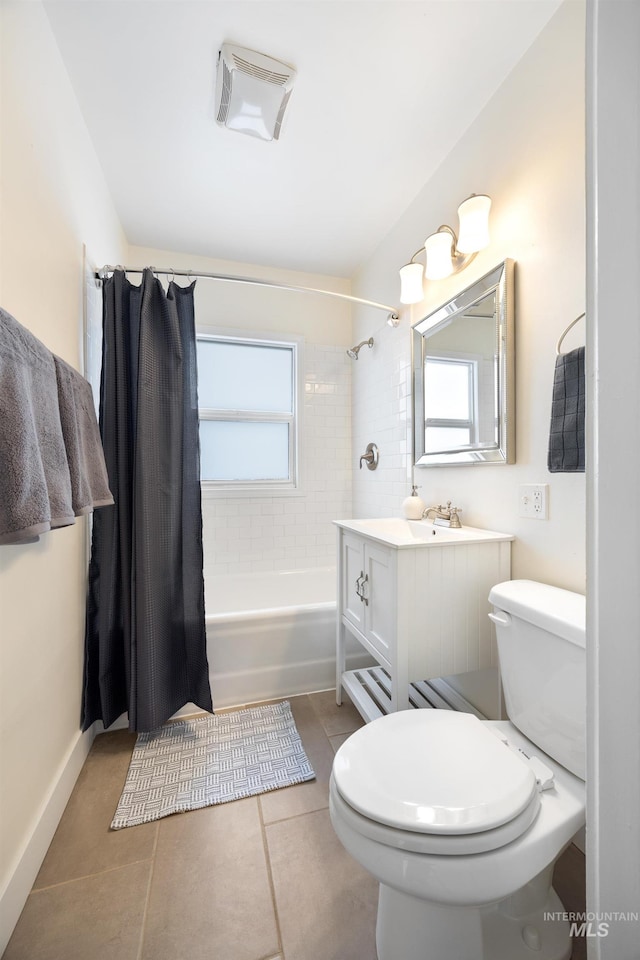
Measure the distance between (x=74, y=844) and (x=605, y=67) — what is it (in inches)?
79.3

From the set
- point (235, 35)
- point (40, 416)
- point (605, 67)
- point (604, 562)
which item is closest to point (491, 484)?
point (604, 562)

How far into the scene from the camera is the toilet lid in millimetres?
745

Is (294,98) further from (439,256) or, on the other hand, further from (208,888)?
(208,888)

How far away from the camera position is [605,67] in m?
0.41

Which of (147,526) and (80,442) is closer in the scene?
(80,442)

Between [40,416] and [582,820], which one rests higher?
[40,416]

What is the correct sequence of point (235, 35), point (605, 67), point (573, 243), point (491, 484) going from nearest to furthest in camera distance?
1. point (605, 67)
2. point (573, 243)
3. point (235, 35)
4. point (491, 484)

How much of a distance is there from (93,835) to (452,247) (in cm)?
251

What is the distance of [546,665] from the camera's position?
98cm

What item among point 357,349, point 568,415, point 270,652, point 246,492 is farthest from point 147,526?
point 357,349

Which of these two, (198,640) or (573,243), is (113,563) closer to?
(198,640)

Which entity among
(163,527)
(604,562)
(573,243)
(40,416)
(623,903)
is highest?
(573,243)

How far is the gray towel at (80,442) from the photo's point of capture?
1.13 m

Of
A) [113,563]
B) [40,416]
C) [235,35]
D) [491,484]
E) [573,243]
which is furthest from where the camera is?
[113,563]
